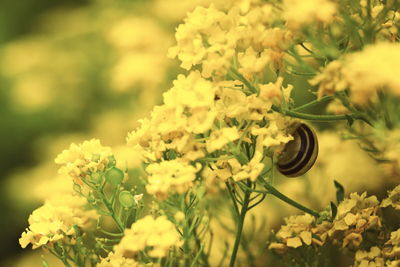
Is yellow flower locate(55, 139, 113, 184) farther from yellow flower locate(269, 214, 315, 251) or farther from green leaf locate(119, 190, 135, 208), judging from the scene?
yellow flower locate(269, 214, 315, 251)

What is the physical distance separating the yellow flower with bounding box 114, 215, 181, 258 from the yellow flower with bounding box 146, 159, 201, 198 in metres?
0.03

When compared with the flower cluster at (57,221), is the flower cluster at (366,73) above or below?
above

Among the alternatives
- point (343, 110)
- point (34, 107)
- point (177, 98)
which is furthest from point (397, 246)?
point (34, 107)

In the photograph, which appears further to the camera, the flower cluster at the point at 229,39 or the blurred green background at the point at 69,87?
the blurred green background at the point at 69,87

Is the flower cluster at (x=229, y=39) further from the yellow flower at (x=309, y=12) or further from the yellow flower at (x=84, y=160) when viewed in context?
the yellow flower at (x=84, y=160)

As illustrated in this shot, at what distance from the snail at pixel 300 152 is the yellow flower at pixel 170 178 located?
0.18 meters

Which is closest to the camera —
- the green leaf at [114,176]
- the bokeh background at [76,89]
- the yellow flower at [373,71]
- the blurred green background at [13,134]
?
the yellow flower at [373,71]

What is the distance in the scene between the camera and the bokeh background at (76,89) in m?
1.46

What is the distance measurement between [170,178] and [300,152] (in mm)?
212

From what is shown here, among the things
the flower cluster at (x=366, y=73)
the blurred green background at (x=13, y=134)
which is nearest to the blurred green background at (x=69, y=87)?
the blurred green background at (x=13, y=134)

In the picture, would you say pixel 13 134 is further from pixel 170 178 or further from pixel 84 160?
pixel 170 178

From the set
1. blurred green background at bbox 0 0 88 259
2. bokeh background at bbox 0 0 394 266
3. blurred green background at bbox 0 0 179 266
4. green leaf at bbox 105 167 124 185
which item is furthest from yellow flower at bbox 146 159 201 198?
blurred green background at bbox 0 0 88 259

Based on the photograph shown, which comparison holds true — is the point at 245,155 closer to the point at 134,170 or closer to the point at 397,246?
the point at 397,246

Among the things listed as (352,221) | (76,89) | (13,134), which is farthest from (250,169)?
(13,134)
